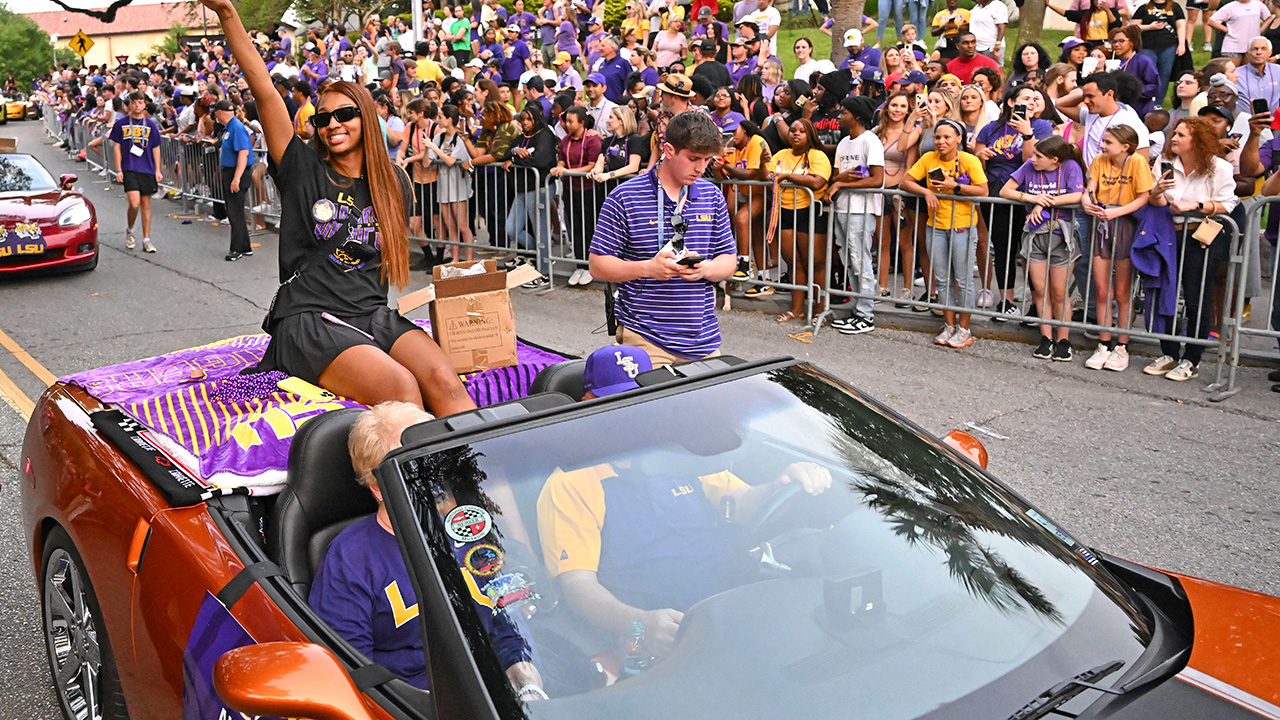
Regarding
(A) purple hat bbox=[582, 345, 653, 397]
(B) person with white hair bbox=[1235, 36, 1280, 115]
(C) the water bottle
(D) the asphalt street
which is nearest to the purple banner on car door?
A: (C) the water bottle

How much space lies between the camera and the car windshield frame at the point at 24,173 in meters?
12.1

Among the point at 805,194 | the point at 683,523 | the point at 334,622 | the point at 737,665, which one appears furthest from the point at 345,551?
the point at 805,194

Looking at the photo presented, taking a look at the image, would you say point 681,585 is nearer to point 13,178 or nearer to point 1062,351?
point 1062,351

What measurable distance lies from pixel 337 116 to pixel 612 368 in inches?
62.8

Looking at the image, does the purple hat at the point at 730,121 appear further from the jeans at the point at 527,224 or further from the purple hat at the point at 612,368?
the purple hat at the point at 612,368

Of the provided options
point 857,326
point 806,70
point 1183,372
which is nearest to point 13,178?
point 806,70

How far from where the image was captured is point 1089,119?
9469mm

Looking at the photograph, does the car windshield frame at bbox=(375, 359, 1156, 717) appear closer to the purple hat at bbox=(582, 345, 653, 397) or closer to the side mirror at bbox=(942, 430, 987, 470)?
the side mirror at bbox=(942, 430, 987, 470)

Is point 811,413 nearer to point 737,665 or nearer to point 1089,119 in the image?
point 737,665

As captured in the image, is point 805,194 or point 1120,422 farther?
point 805,194

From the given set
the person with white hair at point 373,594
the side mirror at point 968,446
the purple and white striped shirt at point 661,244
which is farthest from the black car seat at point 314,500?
the purple and white striped shirt at point 661,244

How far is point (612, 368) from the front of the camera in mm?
3441

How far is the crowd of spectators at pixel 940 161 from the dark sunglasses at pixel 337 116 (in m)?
1.97

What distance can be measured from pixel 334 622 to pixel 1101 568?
1811 mm
